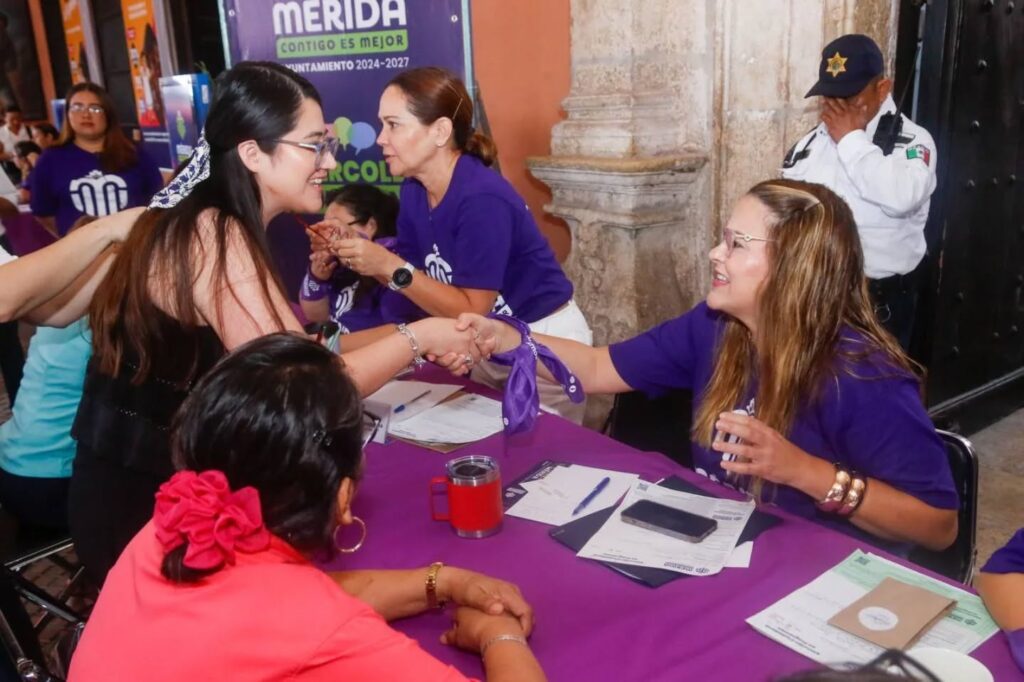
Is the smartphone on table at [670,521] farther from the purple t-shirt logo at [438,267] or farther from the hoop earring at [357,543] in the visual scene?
the purple t-shirt logo at [438,267]

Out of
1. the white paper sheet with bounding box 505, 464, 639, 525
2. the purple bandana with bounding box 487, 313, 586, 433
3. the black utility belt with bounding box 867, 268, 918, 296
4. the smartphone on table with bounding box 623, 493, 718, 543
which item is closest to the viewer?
the smartphone on table with bounding box 623, 493, 718, 543

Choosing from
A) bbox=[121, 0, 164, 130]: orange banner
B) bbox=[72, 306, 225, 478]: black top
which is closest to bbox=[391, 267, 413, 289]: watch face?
bbox=[72, 306, 225, 478]: black top

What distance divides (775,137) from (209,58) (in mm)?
5578

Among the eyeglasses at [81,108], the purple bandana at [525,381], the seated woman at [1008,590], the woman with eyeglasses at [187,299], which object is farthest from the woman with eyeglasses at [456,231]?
the eyeglasses at [81,108]

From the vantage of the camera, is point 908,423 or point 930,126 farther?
point 930,126

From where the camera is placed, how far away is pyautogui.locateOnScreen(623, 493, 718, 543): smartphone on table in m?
1.46

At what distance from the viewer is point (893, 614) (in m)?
1.20

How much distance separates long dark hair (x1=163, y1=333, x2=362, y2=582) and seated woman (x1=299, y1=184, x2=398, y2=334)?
198cm

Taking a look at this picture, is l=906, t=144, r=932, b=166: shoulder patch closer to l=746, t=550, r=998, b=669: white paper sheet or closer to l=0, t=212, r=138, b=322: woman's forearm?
l=746, t=550, r=998, b=669: white paper sheet

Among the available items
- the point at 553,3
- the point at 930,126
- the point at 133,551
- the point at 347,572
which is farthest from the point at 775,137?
the point at 133,551

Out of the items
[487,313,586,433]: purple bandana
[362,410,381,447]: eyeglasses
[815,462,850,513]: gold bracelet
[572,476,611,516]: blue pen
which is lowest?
[362,410,381,447]: eyeglasses

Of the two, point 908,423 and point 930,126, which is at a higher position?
point 930,126

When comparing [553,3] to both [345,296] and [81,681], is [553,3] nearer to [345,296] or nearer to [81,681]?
[345,296]

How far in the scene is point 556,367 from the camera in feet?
6.75
